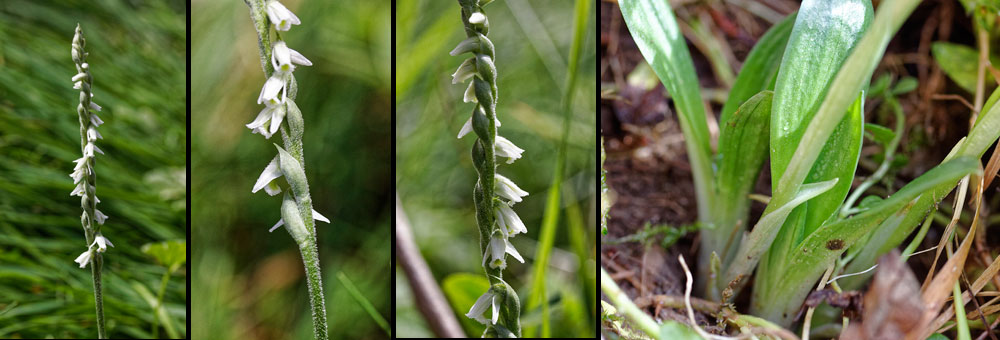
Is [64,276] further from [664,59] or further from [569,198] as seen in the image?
[664,59]

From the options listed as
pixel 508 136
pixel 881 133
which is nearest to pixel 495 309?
pixel 508 136

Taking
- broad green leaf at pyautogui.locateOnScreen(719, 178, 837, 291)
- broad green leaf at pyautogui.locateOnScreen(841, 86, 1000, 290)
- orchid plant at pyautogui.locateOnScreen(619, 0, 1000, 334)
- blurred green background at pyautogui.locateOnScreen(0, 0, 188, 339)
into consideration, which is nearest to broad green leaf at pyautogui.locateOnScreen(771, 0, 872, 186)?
orchid plant at pyautogui.locateOnScreen(619, 0, 1000, 334)

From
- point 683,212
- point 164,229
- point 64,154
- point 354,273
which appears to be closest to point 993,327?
point 683,212

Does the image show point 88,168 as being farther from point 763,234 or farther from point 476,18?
point 763,234

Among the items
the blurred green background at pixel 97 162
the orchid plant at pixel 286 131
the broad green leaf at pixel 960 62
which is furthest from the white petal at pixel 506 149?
the broad green leaf at pixel 960 62

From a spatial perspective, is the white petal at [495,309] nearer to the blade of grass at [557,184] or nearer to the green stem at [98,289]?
the blade of grass at [557,184]

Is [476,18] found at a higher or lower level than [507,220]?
higher
